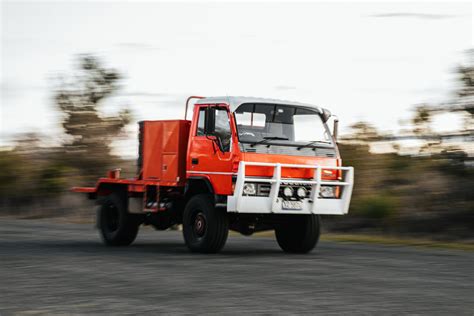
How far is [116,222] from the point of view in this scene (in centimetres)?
1722

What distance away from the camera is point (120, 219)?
55.3ft

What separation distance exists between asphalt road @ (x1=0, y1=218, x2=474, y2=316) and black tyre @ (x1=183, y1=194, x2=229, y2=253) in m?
0.30

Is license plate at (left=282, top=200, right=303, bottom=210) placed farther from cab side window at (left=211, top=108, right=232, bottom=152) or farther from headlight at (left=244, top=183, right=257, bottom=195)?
cab side window at (left=211, top=108, right=232, bottom=152)

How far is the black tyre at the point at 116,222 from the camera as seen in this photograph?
16.8 meters

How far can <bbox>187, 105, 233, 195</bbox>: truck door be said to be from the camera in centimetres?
1405

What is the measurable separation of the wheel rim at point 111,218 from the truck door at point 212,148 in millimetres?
2998

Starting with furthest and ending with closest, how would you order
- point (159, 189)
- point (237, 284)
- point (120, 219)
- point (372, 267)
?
point (120, 219), point (159, 189), point (372, 267), point (237, 284)

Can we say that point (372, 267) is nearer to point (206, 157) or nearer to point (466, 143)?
point (206, 157)

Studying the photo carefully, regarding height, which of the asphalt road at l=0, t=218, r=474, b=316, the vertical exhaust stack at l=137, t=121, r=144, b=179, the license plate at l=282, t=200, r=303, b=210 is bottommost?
the asphalt road at l=0, t=218, r=474, b=316

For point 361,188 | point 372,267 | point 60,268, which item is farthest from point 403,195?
point 60,268

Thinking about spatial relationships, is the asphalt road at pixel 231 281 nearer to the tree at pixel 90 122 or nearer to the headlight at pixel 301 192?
the headlight at pixel 301 192

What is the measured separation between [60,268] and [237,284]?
302 cm

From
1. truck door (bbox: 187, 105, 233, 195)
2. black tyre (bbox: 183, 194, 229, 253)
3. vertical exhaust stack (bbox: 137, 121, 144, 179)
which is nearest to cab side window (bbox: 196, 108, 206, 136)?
truck door (bbox: 187, 105, 233, 195)

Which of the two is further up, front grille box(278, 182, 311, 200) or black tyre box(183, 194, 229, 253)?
front grille box(278, 182, 311, 200)
